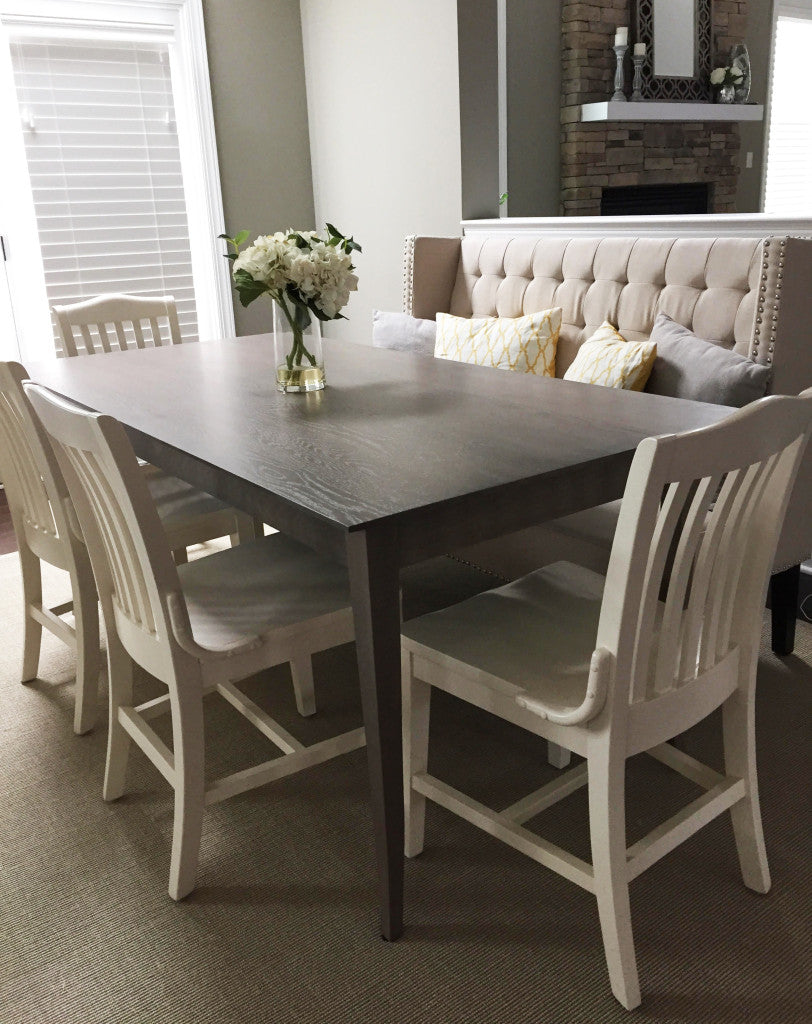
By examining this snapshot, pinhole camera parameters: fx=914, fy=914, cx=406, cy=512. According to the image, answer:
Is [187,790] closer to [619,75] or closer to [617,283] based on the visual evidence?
[617,283]

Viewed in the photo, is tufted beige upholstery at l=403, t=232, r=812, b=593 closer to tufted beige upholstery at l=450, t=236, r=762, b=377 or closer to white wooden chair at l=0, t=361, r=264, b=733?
tufted beige upholstery at l=450, t=236, r=762, b=377

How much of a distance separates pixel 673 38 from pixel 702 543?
5637mm

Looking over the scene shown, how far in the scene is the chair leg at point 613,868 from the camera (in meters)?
1.37

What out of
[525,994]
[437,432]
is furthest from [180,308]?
[525,994]

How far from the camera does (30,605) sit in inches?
98.6

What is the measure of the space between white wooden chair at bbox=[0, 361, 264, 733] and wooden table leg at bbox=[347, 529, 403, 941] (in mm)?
811

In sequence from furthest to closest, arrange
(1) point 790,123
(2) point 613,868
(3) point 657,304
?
(1) point 790,123 < (3) point 657,304 < (2) point 613,868

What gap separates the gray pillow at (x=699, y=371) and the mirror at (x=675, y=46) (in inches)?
154

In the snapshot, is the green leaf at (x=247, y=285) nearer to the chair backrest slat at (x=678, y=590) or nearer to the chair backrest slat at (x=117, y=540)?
the chair backrest slat at (x=117, y=540)

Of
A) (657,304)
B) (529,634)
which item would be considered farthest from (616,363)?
(529,634)

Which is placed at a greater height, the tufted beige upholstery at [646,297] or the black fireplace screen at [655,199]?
the black fireplace screen at [655,199]

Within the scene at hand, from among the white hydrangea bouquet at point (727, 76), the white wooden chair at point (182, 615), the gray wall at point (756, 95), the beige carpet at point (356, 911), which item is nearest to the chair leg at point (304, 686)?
the beige carpet at point (356, 911)

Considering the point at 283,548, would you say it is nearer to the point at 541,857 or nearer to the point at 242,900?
the point at 242,900

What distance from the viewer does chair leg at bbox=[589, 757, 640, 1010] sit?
1370 millimetres
